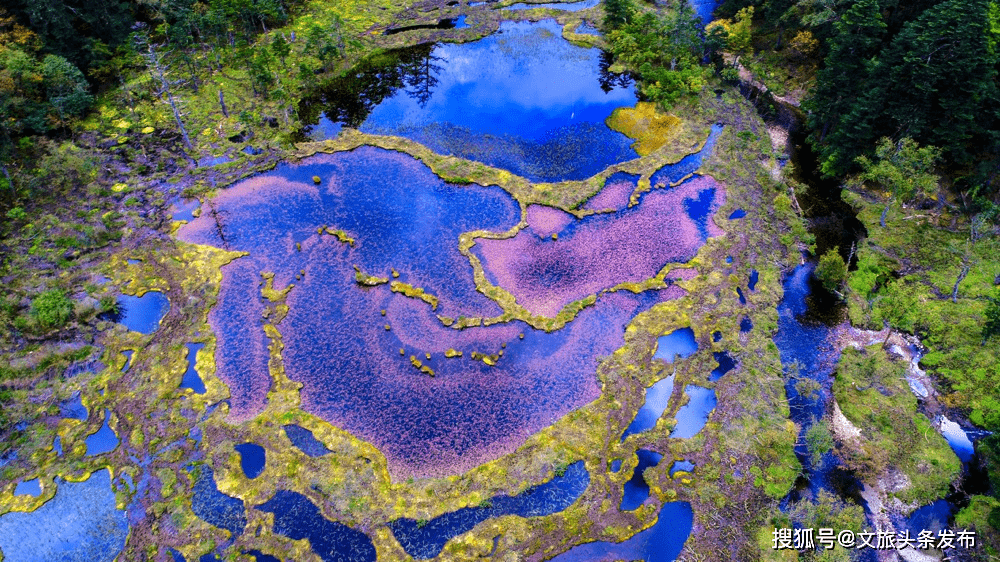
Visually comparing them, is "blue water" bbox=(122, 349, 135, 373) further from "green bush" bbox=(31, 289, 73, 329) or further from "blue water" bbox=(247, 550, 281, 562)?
"blue water" bbox=(247, 550, 281, 562)

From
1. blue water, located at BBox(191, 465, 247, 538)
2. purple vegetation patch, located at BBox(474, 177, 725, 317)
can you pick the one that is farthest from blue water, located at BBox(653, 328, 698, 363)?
blue water, located at BBox(191, 465, 247, 538)

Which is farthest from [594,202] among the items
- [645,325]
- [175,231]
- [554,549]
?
[175,231]

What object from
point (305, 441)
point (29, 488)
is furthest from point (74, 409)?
point (305, 441)

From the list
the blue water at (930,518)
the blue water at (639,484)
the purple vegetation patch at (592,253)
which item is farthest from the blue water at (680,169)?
the blue water at (930,518)

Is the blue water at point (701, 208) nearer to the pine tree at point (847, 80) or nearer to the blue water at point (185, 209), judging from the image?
the pine tree at point (847, 80)

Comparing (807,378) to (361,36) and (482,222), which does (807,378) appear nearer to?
(482,222)
